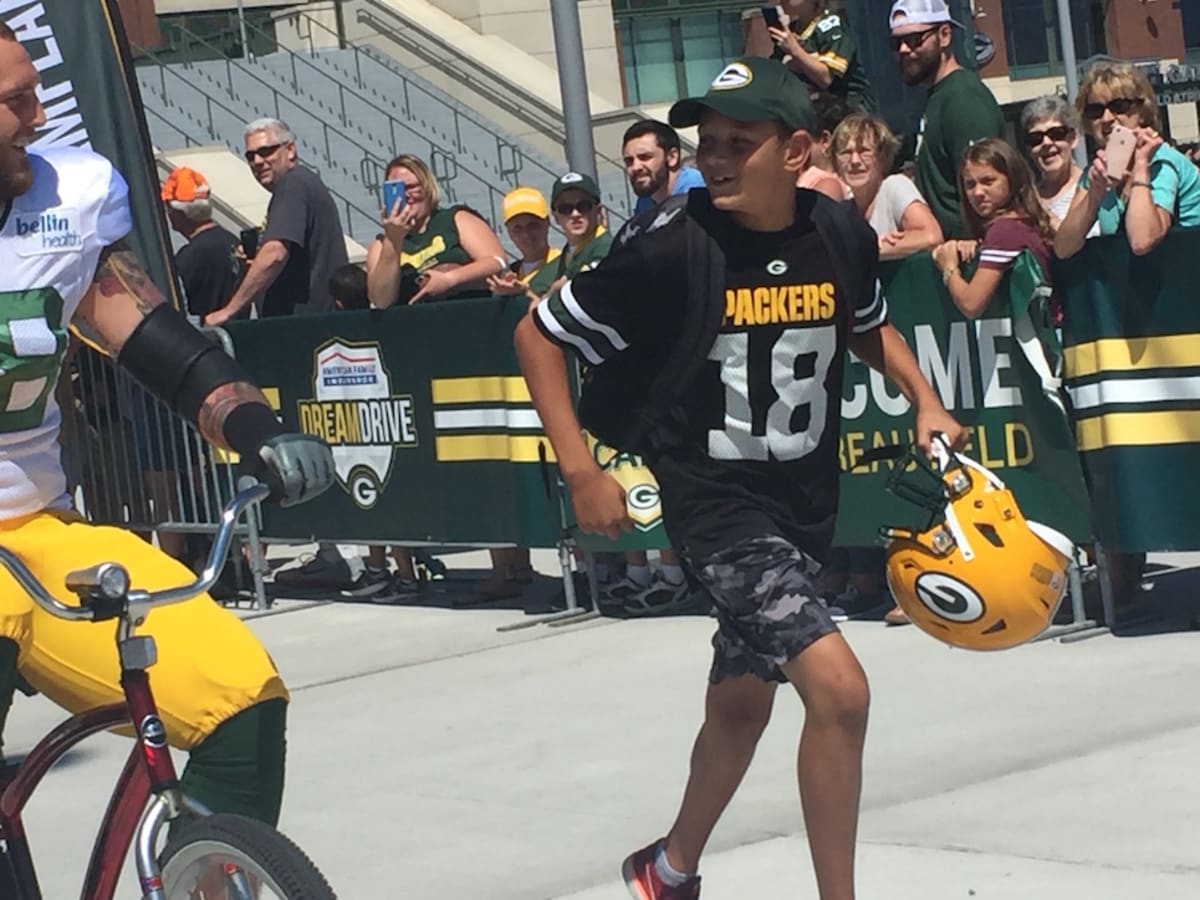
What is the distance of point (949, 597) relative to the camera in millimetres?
5000

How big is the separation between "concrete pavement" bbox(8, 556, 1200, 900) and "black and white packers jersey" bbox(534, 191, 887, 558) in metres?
1.07

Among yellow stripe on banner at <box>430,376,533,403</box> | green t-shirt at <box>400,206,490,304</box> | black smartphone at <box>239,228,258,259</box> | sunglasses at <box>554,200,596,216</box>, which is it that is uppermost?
sunglasses at <box>554,200,596,216</box>

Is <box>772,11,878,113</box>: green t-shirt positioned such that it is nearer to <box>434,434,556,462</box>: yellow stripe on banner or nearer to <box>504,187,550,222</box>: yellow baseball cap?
<box>504,187,550,222</box>: yellow baseball cap

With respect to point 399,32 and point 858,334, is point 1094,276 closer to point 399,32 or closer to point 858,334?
point 858,334

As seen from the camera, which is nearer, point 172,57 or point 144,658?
point 144,658

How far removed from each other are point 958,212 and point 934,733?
2698 millimetres

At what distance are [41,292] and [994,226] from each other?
189 inches

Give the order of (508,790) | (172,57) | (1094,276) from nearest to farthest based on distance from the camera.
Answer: (508,790) < (1094,276) < (172,57)

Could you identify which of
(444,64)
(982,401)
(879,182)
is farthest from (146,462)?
(444,64)

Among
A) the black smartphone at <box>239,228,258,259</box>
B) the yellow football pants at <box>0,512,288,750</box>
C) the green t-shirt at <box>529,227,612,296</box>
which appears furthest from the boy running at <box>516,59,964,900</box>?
the black smartphone at <box>239,228,258,259</box>

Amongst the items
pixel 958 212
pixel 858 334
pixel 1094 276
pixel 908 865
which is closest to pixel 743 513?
pixel 858 334

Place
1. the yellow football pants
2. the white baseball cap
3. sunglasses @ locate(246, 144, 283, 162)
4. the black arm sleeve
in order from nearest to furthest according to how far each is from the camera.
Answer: the yellow football pants
the black arm sleeve
the white baseball cap
sunglasses @ locate(246, 144, 283, 162)

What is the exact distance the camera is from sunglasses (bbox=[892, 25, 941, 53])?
29.0 feet

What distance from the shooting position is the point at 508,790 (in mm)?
6656
